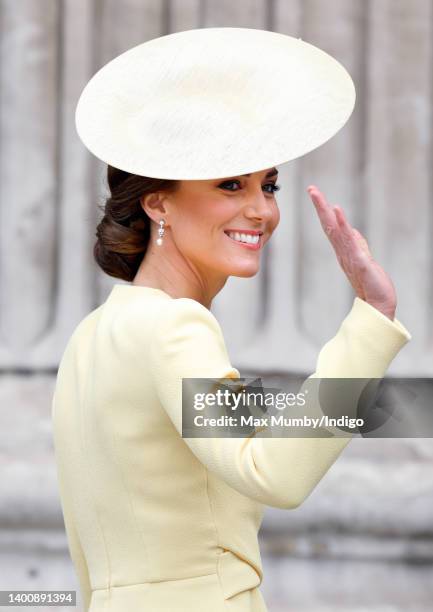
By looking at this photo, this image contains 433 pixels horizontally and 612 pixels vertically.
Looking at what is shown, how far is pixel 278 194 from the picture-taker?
2746 millimetres

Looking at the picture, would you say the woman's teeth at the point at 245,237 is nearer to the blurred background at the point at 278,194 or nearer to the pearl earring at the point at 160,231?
the pearl earring at the point at 160,231

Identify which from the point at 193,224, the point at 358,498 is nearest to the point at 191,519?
the point at 193,224

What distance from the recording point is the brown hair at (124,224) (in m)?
1.33

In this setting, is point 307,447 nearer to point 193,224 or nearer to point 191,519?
point 191,519

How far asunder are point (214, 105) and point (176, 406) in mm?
312

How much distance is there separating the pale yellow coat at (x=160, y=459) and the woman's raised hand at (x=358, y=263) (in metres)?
0.01

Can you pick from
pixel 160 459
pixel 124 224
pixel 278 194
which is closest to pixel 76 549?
pixel 160 459

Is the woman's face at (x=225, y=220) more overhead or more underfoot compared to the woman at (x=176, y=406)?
more overhead

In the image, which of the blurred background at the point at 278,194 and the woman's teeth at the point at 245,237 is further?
the blurred background at the point at 278,194

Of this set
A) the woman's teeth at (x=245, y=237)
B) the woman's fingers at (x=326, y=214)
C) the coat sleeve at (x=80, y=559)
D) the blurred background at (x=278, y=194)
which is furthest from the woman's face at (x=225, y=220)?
the blurred background at (x=278, y=194)

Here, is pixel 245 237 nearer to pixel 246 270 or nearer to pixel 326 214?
pixel 246 270

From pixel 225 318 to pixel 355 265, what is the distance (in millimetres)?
1664

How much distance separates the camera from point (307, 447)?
108cm

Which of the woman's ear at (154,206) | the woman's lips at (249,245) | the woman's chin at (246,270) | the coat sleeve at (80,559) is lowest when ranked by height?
the coat sleeve at (80,559)
